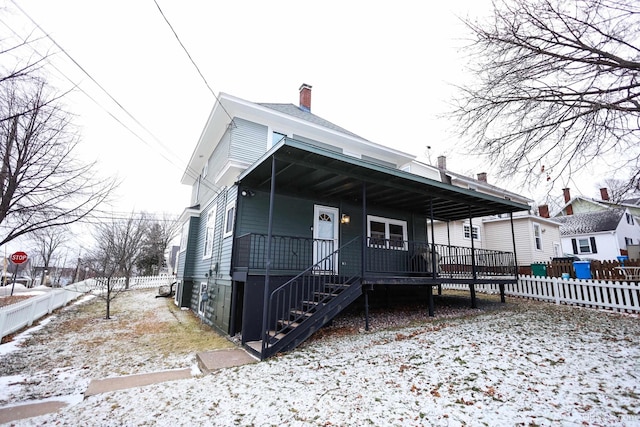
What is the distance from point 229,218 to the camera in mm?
8727

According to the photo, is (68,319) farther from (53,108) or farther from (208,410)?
(208,410)

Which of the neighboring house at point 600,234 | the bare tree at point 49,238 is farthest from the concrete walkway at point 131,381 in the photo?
the neighboring house at point 600,234

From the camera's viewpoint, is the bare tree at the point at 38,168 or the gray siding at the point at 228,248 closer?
the bare tree at the point at 38,168

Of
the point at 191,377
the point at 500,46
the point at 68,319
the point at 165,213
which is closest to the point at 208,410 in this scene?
the point at 191,377

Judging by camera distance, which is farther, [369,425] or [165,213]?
[165,213]

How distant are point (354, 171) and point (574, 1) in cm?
474

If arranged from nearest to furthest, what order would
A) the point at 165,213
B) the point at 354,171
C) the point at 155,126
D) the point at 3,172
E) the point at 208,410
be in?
the point at 208,410, the point at 3,172, the point at 354,171, the point at 155,126, the point at 165,213

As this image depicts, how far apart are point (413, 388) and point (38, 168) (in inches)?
279

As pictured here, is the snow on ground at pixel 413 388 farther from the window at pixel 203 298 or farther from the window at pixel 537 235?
the window at pixel 537 235

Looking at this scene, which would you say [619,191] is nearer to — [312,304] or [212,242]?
[312,304]

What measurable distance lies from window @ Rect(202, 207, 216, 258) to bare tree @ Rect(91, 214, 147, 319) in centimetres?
330

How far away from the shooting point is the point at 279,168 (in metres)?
7.23

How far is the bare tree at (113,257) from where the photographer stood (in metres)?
11.6

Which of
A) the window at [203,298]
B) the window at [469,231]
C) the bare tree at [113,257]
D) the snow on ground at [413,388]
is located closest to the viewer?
the snow on ground at [413,388]
